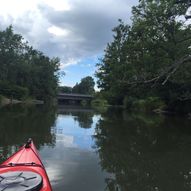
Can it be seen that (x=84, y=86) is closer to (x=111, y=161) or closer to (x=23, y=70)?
Result: (x=23, y=70)

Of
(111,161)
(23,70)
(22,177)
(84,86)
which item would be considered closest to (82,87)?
(84,86)

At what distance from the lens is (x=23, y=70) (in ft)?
195

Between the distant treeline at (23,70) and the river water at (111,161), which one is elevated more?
the distant treeline at (23,70)

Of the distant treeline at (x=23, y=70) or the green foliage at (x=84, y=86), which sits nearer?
the distant treeline at (x=23, y=70)

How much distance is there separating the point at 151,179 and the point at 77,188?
191 centimetres

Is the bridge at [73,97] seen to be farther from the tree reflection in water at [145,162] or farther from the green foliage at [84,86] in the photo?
the tree reflection in water at [145,162]

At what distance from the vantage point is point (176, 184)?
20.6 feet

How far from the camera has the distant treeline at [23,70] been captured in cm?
5566

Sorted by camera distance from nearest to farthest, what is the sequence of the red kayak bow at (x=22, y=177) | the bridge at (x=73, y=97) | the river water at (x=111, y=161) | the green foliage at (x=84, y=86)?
the red kayak bow at (x=22, y=177), the river water at (x=111, y=161), the bridge at (x=73, y=97), the green foliage at (x=84, y=86)

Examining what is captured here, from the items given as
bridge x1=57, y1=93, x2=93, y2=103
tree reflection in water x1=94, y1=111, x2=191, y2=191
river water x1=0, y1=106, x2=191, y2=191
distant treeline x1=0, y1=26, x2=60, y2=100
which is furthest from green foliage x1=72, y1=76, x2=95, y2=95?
tree reflection in water x1=94, y1=111, x2=191, y2=191

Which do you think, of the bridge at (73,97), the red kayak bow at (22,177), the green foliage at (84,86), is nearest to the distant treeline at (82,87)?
the green foliage at (84,86)

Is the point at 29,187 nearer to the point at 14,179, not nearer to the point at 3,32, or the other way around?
the point at 14,179

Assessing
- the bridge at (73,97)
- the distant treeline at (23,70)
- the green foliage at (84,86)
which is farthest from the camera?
the green foliage at (84,86)

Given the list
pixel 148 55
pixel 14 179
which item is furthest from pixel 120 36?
pixel 14 179
